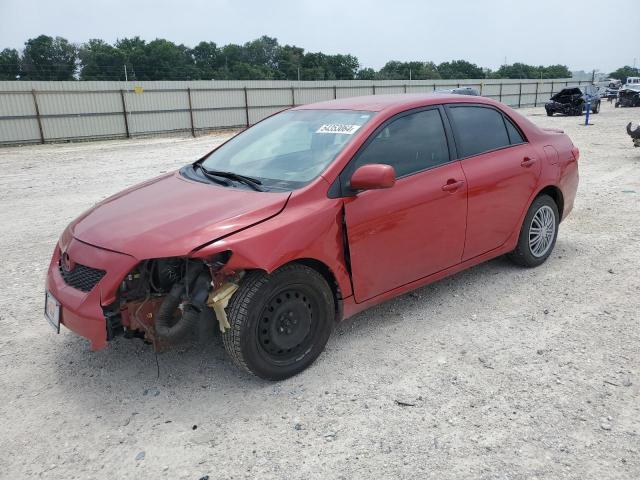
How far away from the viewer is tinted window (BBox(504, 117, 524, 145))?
4.62 meters

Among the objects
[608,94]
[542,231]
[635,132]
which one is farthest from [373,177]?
[608,94]

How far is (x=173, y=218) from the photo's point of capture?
309 cm

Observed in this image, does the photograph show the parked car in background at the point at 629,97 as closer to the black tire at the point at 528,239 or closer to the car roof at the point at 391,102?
the black tire at the point at 528,239

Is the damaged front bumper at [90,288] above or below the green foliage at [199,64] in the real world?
below

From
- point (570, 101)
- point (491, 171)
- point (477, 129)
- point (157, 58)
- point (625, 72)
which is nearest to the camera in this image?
point (491, 171)

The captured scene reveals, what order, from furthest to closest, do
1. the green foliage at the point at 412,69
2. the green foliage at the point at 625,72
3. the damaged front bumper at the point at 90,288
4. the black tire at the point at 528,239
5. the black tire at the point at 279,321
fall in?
the green foliage at the point at 625,72 < the green foliage at the point at 412,69 < the black tire at the point at 528,239 < the black tire at the point at 279,321 < the damaged front bumper at the point at 90,288

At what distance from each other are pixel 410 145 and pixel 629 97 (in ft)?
123

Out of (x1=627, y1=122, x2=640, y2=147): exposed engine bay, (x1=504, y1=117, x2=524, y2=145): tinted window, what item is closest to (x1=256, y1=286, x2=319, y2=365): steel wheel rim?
(x1=504, y1=117, x2=524, y2=145): tinted window

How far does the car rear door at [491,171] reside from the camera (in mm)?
4145

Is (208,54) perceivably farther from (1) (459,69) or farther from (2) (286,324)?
(2) (286,324)

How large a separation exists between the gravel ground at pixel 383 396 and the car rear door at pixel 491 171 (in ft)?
1.80

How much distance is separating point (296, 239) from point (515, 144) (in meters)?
2.54

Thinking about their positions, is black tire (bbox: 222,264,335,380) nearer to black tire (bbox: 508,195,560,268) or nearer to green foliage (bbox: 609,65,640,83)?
black tire (bbox: 508,195,560,268)

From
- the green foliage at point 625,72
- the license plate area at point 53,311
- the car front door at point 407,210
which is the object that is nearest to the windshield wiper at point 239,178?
the car front door at point 407,210
